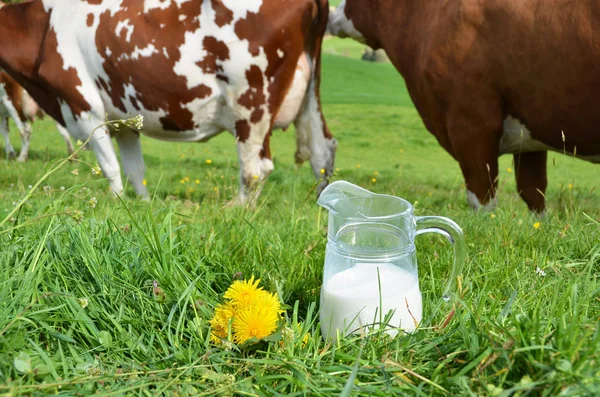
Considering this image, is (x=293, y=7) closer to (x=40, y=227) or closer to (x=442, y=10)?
(x=442, y=10)

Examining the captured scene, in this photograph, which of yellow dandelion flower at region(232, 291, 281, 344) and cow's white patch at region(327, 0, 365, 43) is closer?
yellow dandelion flower at region(232, 291, 281, 344)

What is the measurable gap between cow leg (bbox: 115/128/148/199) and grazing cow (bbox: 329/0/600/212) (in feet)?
8.29

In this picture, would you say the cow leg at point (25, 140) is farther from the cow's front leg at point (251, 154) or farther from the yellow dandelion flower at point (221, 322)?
the yellow dandelion flower at point (221, 322)

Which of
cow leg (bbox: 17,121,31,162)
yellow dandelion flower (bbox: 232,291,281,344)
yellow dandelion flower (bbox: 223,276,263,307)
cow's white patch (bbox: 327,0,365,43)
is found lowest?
cow leg (bbox: 17,121,31,162)

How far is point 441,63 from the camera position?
3.54 metres

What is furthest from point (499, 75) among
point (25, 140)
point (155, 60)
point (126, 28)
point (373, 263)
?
point (25, 140)

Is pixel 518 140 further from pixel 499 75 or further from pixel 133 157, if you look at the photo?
pixel 133 157

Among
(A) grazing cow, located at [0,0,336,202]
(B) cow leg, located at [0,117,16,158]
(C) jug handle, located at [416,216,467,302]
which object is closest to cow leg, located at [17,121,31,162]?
(B) cow leg, located at [0,117,16,158]

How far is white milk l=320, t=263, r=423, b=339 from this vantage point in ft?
5.10

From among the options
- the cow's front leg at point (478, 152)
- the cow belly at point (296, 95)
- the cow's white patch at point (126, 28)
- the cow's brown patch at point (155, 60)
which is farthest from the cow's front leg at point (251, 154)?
the cow's front leg at point (478, 152)

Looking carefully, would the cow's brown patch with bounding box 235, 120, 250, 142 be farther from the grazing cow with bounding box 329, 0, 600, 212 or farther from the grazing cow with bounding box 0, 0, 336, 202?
the grazing cow with bounding box 329, 0, 600, 212

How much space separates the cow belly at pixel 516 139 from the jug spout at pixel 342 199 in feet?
6.74

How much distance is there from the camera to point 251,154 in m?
4.71

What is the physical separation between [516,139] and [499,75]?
1.50 ft
